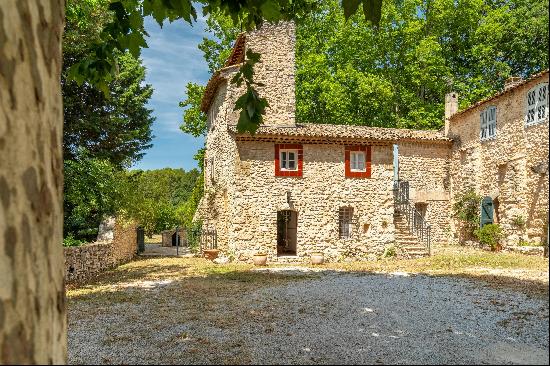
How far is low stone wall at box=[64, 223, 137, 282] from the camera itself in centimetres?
1154

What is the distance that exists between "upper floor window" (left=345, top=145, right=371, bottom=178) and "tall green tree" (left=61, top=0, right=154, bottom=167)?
9310mm

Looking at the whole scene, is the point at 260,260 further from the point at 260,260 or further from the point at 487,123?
the point at 487,123

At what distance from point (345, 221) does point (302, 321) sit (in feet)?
36.8

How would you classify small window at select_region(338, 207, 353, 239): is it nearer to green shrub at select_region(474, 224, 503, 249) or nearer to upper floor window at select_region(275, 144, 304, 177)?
upper floor window at select_region(275, 144, 304, 177)

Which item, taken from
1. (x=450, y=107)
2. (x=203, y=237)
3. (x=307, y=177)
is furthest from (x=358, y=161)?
(x=450, y=107)

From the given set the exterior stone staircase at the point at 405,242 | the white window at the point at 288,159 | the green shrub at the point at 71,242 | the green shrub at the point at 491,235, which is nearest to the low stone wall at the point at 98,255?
the green shrub at the point at 71,242

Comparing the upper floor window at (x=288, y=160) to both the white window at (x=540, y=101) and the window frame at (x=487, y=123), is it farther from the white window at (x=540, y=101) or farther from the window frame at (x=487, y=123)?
the white window at (x=540, y=101)

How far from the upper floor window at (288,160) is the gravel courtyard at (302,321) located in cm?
564

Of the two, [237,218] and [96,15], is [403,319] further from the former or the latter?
[96,15]

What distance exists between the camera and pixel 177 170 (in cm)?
5753

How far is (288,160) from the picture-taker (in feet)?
55.4

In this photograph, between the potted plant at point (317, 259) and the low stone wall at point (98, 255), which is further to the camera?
the potted plant at point (317, 259)

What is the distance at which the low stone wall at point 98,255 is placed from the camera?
11539mm

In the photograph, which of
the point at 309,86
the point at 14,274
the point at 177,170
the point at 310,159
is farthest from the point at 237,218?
the point at 177,170
